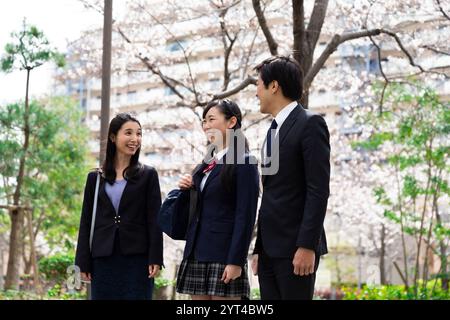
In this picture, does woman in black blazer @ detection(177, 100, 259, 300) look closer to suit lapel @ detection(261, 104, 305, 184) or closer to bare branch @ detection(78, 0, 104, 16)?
suit lapel @ detection(261, 104, 305, 184)

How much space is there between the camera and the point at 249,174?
3.41 m

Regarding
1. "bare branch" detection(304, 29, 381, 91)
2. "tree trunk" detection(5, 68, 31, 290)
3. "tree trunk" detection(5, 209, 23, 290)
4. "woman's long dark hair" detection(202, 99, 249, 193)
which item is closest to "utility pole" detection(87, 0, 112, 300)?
"bare branch" detection(304, 29, 381, 91)

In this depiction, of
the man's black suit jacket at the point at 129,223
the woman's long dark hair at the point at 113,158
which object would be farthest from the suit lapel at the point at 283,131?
the woman's long dark hair at the point at 113,158

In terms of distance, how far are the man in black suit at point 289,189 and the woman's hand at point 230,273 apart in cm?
11

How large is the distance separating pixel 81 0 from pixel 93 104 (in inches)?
Answer: 1092

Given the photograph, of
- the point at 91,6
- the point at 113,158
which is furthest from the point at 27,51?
the point at 113,158

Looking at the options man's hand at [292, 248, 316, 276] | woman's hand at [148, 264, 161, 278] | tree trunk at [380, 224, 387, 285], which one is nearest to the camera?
man's hand at [292, 248, 316, 276]

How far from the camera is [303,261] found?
293cm

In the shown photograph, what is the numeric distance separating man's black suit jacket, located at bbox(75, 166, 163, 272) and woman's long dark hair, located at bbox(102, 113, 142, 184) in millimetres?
37

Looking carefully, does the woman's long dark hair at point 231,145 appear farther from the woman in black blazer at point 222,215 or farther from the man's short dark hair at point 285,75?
the man's short dark hair at point 285,75

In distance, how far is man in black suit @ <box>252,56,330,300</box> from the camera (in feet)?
9.66

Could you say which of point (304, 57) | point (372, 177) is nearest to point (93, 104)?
point (372, 177)

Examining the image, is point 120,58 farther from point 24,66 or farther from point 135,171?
point 135,171

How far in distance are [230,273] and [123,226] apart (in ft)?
2.59
